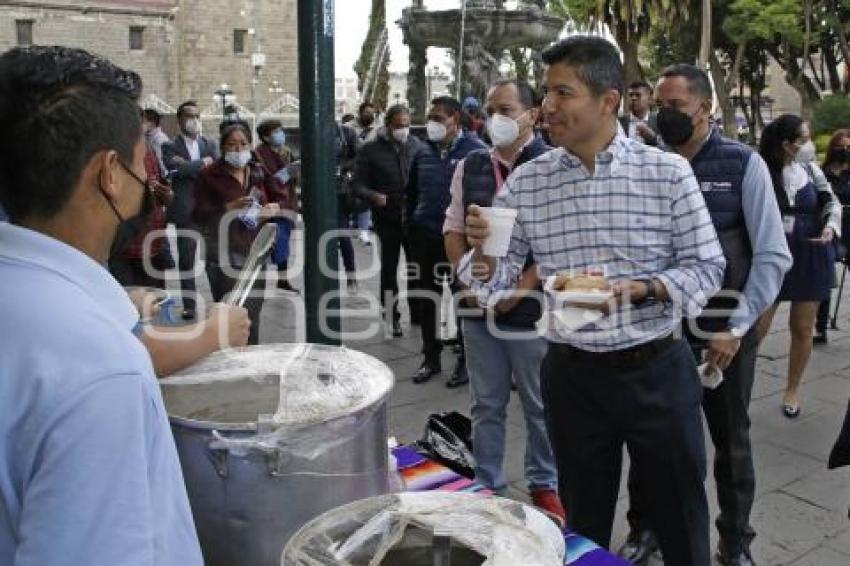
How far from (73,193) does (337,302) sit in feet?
5.53

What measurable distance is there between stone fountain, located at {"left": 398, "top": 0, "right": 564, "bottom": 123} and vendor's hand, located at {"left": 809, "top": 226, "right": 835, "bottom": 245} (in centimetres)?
982

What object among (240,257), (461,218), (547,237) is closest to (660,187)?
(547,237)

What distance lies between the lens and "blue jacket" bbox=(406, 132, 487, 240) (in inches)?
217

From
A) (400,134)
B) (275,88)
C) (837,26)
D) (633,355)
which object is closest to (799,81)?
(837,26)

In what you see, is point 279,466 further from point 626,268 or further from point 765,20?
point 765,20

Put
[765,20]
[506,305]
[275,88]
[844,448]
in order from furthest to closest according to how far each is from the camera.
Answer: [275,88], [765,20], [506,305], [844,448]

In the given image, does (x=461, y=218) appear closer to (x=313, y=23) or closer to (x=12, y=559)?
(x=313, y=23)

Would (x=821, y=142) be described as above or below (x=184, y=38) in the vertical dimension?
below

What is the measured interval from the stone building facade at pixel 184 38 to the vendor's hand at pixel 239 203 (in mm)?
38015

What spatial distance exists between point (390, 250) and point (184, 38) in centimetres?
4338

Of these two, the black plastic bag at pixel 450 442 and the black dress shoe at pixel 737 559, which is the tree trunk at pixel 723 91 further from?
the black dress shoe at pixel 737 559

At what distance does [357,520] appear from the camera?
164 centimetres

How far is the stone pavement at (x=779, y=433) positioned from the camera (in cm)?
352

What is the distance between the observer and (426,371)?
581 centimetres
